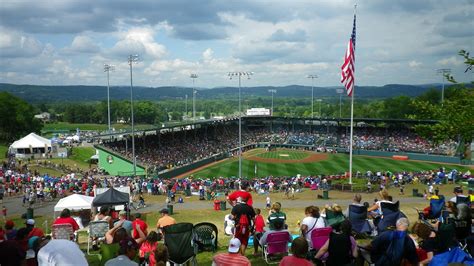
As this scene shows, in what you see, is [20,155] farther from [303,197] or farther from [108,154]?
[303,197]

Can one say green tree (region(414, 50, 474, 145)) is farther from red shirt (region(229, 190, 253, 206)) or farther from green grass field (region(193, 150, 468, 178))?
green grass field (region(193, 150, 468, 178))

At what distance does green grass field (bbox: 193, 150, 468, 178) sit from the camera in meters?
49.7

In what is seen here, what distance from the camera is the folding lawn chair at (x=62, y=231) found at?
9.20 metres

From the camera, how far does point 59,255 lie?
596cm

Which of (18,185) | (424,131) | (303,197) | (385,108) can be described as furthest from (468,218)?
(385,108)

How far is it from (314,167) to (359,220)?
43.9 m

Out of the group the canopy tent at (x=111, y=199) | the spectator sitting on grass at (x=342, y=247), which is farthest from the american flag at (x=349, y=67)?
the spectator sitting on grass at (x=342, y=247)

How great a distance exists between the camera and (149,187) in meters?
30.6

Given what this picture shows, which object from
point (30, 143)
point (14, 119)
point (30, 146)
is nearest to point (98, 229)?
point (30, 146)

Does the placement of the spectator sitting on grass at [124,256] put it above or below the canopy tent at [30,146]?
above

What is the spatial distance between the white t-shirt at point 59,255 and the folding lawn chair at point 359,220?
22.1 feet

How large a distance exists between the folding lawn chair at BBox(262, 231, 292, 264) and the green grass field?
127 feet

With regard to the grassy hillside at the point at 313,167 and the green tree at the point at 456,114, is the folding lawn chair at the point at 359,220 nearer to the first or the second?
the green tree at the point at 456,114

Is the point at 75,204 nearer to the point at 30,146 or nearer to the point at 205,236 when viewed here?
the point at 205,236
